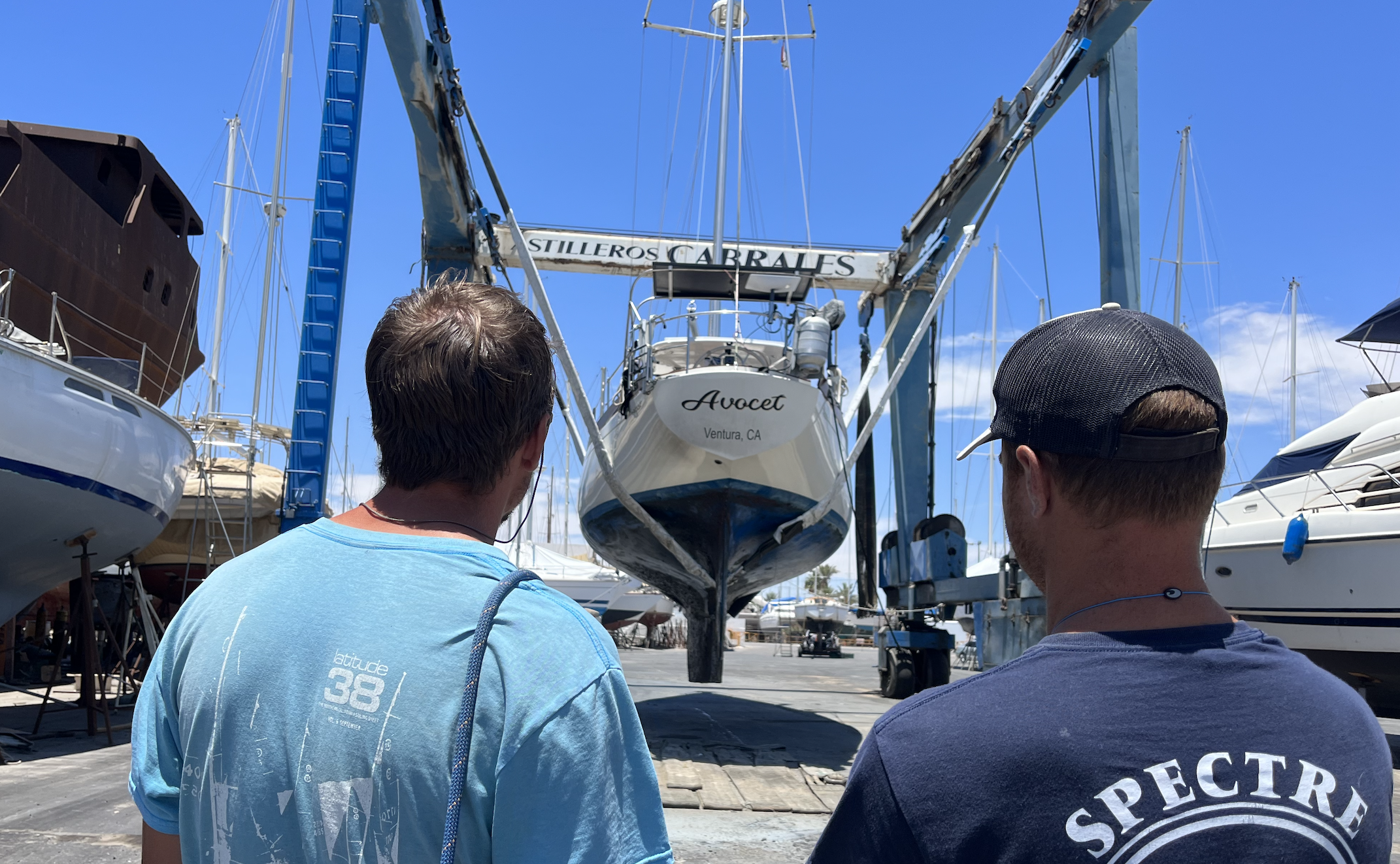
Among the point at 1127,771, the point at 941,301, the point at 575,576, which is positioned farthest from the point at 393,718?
the point at 575,576

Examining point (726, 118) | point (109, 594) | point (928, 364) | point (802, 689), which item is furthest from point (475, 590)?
point (109, 594)

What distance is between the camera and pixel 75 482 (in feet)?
26.8

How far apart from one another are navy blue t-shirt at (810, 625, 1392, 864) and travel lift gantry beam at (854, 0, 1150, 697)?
8.12 metres

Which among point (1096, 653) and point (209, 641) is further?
point (209, 641)

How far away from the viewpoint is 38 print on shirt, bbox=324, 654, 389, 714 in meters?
1.11

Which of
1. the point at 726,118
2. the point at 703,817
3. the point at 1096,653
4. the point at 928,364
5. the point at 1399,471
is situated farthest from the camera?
the point at 928,364

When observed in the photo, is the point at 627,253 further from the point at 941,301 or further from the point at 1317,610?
the point at 1317,610

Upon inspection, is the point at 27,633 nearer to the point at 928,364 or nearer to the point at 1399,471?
the point at 928,364

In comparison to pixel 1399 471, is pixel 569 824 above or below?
below

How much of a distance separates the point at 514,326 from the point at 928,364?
1337 centimetres

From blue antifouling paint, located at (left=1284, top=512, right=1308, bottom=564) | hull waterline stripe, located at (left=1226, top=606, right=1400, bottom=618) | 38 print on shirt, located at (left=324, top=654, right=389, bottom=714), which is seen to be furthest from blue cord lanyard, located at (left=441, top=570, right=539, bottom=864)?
blue antifouling paint, located at (left=1284, top=512, right=1308, bottom=564)

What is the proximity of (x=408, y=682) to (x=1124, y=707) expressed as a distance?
787 mm

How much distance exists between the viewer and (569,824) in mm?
1053

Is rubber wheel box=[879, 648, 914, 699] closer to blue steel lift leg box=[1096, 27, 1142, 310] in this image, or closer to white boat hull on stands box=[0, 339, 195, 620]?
blue steel lift leg box=[1096, 27, 1142, 310]
